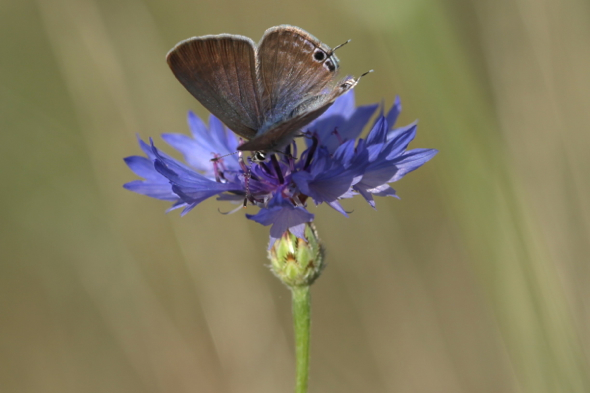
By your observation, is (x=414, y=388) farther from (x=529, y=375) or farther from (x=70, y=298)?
(x=70, y=298)

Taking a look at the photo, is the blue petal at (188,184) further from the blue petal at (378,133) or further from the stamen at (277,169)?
the blue petal at (378,133)

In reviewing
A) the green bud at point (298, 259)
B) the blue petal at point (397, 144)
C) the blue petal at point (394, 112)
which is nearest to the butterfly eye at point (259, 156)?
the green bud at point (298, 259)

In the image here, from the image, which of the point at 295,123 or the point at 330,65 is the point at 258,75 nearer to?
the point at 330,65

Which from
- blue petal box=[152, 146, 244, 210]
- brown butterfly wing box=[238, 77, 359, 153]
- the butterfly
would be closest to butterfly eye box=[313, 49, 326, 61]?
the butterfly

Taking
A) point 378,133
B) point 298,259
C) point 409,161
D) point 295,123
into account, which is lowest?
point 298,259

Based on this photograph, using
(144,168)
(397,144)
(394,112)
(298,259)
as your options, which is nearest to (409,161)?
(397,144)
